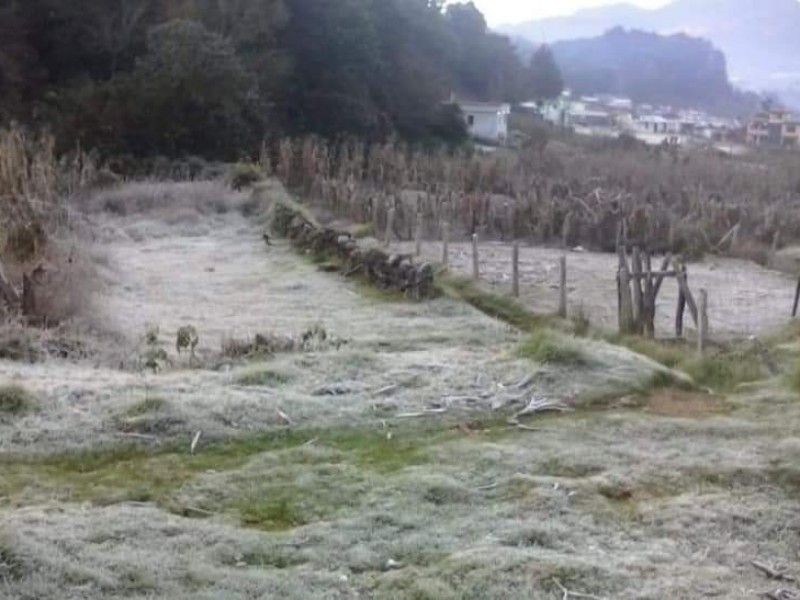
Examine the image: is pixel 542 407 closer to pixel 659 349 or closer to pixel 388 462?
pixel 388 462

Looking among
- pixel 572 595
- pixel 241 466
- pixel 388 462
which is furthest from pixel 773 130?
pixel 572 595

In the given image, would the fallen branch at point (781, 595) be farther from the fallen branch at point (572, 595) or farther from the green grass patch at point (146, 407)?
the green grass patch at point (146, 407)

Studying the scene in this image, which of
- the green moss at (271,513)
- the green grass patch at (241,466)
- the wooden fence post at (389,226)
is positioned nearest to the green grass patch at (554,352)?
the green grass patch at (241,466)

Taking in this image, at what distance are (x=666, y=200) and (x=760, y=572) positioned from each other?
14041 mm

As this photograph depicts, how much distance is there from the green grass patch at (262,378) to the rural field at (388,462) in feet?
0.04

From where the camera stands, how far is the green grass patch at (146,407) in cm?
489

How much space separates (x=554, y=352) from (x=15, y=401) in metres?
2.85

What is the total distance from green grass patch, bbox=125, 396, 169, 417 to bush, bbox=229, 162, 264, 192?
379 inches

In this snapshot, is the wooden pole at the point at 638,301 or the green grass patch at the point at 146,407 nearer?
the green grass patch at the point at 146,407

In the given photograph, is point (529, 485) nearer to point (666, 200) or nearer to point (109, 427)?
point (109, 427)

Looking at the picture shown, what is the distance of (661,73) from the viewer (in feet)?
200

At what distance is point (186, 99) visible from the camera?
1659 centimetres

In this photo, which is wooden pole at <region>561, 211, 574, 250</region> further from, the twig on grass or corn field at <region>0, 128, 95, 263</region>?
the twig on grass

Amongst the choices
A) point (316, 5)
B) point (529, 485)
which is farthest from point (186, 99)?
point (529, 485)
